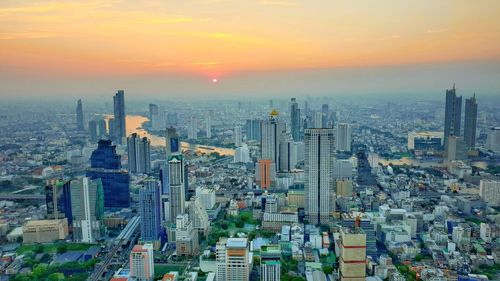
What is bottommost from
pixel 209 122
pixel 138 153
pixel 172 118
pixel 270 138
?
pixel 138 153

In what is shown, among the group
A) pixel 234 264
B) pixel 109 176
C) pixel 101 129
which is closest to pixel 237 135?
pixel 101 129

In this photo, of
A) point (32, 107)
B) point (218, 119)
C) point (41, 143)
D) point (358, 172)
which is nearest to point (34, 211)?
point (41, 143)

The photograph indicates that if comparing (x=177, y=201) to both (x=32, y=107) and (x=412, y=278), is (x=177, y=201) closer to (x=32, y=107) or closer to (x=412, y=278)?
(x=32, y=107)

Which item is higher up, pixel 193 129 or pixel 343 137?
pixel 193 129

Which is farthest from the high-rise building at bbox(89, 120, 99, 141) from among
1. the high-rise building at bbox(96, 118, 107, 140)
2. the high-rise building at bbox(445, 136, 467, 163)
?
the high-rise building at bbox(445, 136, 467, 163)

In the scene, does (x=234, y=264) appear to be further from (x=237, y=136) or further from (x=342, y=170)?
(x=237, y=136)

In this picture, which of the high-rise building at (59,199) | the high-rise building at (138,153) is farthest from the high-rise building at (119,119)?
the high-rise building at (59,199)

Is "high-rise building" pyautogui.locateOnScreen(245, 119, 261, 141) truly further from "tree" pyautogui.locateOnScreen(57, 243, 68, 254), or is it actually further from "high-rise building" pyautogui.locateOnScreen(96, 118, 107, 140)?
"tree" pyautogui.locateOnScreen(57, 243, 68, 254)
